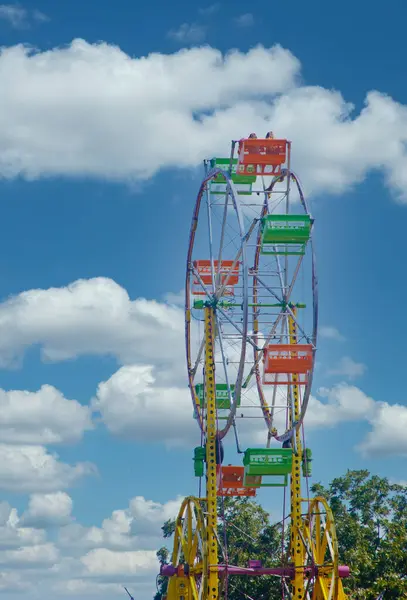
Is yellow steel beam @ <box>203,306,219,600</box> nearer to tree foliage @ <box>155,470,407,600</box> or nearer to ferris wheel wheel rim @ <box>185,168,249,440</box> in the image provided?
ferris wheel wheel rim @ <box>185,168,249,440</box>

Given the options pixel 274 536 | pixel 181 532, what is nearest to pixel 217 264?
pixel 181 532

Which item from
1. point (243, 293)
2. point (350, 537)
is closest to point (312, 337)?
point (243, 293)

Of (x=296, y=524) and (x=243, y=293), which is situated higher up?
(x=243, y=293)

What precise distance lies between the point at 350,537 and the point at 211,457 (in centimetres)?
2484

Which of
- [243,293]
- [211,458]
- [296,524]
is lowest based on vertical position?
[296,524]

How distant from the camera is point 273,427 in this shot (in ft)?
134

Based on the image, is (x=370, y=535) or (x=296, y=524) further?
(x=370, y=535)

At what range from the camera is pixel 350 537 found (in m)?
59.8

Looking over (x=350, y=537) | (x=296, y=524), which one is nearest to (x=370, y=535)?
(x=350, y=537)

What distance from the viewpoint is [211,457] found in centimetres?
3809

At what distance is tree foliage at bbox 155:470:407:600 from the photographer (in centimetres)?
5078

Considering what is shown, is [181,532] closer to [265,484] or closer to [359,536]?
[265,484]

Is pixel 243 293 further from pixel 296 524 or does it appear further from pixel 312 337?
pixel 296 524

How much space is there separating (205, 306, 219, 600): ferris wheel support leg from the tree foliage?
15001 millimetres
